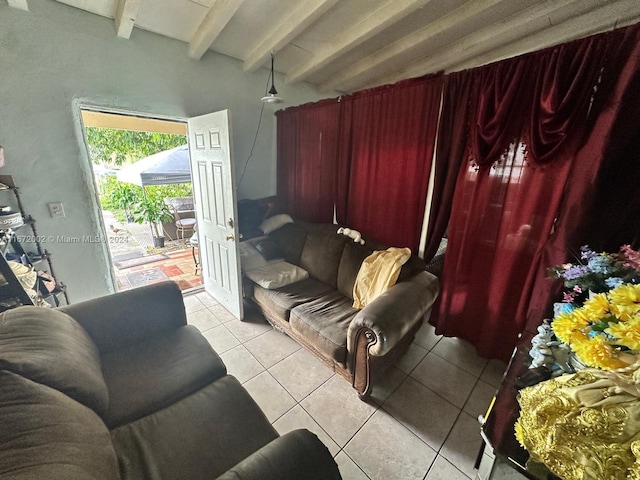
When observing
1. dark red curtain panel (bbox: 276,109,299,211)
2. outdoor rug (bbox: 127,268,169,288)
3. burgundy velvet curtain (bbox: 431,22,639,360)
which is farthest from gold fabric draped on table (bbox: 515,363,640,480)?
outdoor rug (bbox: 127,268,169,288)

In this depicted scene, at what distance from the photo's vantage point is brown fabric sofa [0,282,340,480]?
26.6 inches

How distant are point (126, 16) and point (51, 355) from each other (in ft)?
7.17

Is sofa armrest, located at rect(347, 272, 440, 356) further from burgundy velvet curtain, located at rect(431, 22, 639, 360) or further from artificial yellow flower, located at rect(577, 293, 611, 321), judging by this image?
artificial yellow flower, located at rect(577, 293, 611, 321)

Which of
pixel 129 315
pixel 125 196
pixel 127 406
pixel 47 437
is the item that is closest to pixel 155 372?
pixel 127 406

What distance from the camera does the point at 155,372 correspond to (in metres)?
1.20

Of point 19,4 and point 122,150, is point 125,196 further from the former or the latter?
point 19,4

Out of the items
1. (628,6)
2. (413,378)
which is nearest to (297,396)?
(413,378)

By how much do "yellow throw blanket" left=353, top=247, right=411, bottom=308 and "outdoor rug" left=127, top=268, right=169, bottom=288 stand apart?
2786mm

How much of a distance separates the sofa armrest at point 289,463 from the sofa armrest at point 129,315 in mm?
1074

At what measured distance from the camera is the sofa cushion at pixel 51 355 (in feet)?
2.72

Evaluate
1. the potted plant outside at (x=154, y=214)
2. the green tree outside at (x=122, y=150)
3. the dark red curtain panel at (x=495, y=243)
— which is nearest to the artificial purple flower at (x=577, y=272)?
the dark red curtain panel at (x=495, y=243)

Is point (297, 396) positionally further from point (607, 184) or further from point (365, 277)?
point (607, 184)

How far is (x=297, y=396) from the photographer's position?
1.58 m

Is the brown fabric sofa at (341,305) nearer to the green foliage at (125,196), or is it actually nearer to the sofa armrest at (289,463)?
the sofa armrest at (289,463)
